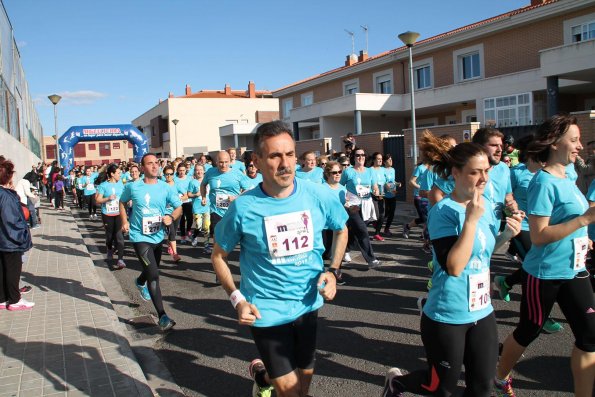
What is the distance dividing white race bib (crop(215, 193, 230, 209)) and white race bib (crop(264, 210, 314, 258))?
5.31 m

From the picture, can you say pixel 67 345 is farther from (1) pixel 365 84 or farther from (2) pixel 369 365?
(1) pixel 365 84

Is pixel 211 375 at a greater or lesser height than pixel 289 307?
lesser

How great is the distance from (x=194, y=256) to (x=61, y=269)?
247cm

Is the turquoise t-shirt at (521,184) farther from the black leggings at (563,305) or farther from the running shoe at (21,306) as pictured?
the running shoe at (21,306)

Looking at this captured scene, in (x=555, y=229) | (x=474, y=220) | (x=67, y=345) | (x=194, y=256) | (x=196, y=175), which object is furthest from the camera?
(x=196, y=175)

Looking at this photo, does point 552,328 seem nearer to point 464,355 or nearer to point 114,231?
point 464,355

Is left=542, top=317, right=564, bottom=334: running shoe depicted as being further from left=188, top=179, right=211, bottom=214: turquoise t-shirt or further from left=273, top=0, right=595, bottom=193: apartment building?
left=273, top=0, right=595, bottom=193: apartment building

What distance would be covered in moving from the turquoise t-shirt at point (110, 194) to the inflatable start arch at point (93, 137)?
17.8 m

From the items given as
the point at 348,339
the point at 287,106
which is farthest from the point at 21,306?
the point at 287,106

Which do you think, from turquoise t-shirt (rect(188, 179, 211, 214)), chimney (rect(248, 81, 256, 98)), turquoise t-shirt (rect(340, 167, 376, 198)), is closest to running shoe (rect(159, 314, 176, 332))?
turquoise t-shirt (rect(340, 167, 376, 198))

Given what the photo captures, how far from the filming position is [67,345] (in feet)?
16.1

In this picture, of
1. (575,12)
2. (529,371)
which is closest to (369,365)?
(529,371)

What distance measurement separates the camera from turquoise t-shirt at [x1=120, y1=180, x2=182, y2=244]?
5887 mm

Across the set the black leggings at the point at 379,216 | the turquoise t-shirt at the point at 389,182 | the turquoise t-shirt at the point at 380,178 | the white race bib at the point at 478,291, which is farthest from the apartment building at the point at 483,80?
the white race bib at the point at 478,291
